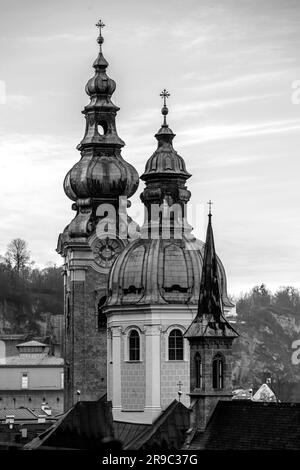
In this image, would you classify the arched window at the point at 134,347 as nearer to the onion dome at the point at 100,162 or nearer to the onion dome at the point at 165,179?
the onion dome at the point at 165,179

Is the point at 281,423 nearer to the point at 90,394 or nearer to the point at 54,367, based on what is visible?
the point at 90,394

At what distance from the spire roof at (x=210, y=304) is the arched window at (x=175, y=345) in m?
4.66

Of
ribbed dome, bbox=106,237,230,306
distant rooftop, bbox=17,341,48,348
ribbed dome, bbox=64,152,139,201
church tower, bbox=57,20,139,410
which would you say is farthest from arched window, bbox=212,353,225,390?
distant rooftop, bbox=17,341,48,348

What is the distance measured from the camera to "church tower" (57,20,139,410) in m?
99.4

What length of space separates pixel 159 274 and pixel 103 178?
1758cm

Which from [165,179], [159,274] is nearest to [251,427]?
[159,274]

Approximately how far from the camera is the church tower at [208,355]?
248 feet

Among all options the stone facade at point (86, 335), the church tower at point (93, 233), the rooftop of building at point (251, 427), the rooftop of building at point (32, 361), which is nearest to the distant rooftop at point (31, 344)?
the rooftop of building at point (32, 361)

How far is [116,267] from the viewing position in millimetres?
85562

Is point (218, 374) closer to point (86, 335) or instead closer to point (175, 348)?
point (175, 348)

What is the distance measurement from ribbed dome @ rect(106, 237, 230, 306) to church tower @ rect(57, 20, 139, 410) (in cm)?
1403

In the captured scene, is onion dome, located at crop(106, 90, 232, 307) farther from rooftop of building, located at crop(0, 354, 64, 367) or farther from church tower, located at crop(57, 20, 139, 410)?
rooftop of building, located at crop(0, 354, 64, 367)

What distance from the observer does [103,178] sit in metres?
101
